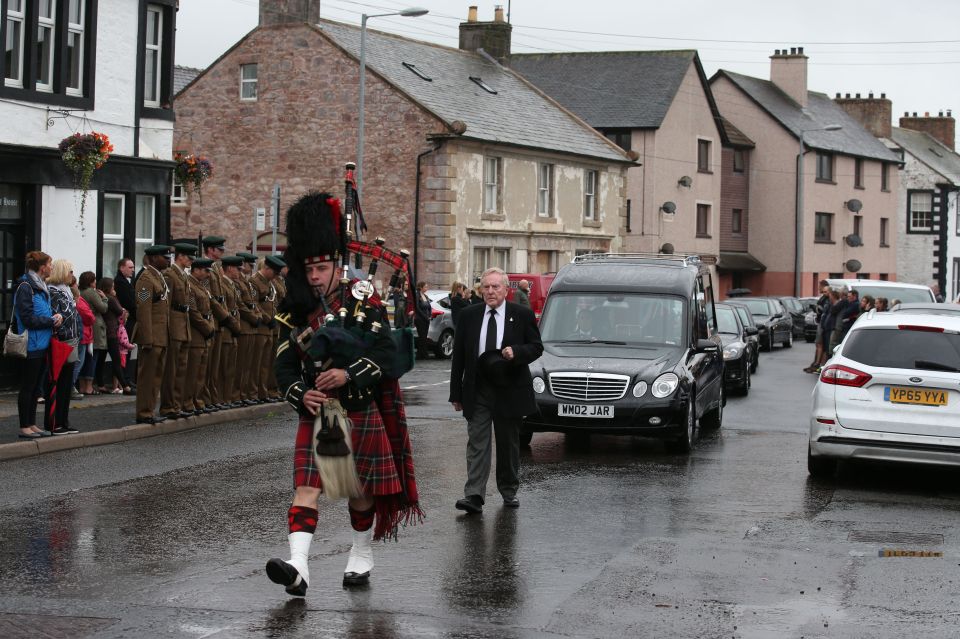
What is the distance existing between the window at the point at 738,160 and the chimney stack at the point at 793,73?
6.04 metres

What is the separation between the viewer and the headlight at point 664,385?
13.9m

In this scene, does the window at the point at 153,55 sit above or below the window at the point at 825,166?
below

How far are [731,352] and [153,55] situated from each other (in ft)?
35.9

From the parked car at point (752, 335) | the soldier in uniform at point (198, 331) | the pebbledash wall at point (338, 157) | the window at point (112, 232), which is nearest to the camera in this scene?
the soldier in uniform at point (198, 331)

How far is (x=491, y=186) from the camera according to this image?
41.8 metres

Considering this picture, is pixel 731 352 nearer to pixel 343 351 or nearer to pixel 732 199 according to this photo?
pixel 343 351

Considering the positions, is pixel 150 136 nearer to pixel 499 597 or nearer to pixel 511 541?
pixel 511 541

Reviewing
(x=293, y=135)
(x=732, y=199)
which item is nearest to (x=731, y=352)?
(x=293, y=135)

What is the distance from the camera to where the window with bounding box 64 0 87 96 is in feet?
68.5

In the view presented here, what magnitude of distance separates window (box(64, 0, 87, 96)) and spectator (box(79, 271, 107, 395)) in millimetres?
3450

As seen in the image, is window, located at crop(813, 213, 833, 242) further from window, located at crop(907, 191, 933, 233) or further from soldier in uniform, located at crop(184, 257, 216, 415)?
soldier in uniform, located at crop(184, 257, 216, 415)

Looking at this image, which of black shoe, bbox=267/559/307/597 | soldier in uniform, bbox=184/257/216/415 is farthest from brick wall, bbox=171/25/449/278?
black shoe, bbox=267/559/307/597

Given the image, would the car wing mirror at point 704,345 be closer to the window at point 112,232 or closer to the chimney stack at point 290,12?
the window at point 112,232

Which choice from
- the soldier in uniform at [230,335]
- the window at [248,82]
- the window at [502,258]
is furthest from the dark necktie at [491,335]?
the window at [248,82]
